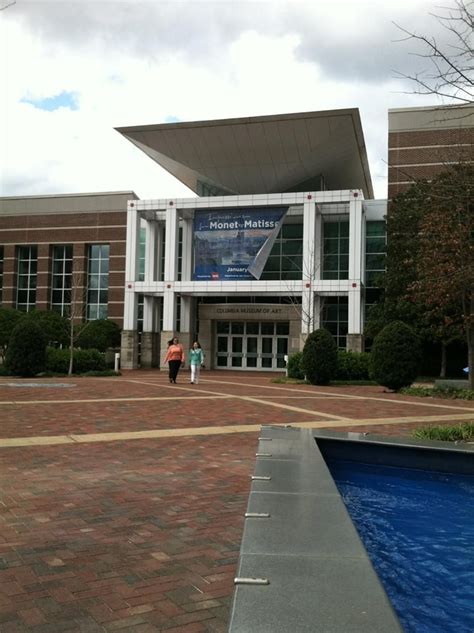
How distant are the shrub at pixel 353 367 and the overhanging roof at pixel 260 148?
16.2 metres

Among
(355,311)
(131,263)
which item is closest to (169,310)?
(131,263)

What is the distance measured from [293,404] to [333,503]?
1018 centimetres

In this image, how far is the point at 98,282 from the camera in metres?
48.3

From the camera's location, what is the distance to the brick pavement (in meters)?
3.21

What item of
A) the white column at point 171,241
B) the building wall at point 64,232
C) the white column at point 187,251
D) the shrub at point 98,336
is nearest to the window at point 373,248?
the white column at point 187,251

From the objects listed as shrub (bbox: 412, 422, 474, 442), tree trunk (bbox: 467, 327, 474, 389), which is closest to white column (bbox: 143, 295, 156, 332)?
tree trunk (bbox: 467, 327, 474, 389)

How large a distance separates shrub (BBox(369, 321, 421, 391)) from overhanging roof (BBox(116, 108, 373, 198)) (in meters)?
19.0

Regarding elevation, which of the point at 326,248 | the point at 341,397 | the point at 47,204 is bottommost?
the point at 341,397

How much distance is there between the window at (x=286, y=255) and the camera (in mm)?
39156

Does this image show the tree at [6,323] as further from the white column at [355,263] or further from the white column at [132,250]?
the white column at [355,263]

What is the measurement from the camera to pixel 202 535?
4.52 m

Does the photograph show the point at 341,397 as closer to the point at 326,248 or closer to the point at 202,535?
the point at 202,535

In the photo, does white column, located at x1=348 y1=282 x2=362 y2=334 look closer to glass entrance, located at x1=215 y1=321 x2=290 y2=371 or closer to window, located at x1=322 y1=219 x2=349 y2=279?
window, located at x1=322 y1=219 x2=349 y2=279

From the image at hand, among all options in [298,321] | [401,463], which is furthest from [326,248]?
[401,463]
